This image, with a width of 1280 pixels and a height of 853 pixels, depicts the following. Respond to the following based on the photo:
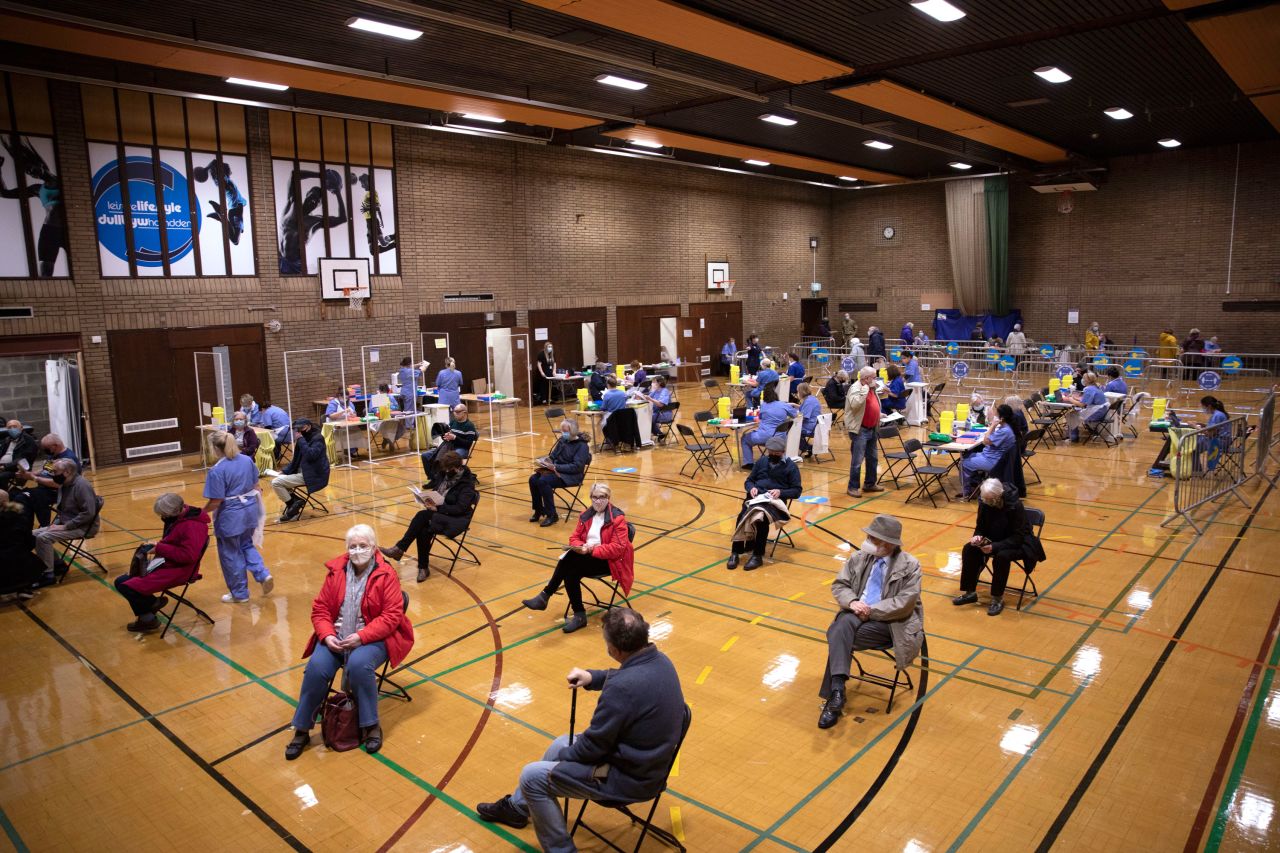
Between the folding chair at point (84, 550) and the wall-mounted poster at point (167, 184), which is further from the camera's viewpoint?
the wall-mounted poster at point (167, 184)

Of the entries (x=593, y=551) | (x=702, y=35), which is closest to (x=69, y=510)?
(x=593, y=551)

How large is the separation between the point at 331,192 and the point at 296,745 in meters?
15.7

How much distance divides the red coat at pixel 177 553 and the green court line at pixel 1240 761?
25.5 feet

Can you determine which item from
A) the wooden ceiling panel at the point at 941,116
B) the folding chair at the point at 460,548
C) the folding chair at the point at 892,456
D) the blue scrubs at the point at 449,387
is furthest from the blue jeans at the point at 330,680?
the wooden ceiling panel at the point at 941,116

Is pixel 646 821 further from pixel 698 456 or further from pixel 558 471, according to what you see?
pixel 698 456

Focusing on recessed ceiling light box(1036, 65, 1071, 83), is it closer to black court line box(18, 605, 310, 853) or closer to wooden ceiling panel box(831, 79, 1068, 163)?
wooden ceiling panel box(831, 79, 1068, 163)

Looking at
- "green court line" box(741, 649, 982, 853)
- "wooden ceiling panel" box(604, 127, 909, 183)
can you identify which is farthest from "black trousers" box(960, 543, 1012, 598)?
"wooden ceiling panel" box(604, 127, 909, 183)

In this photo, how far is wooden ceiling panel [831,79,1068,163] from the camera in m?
15.3

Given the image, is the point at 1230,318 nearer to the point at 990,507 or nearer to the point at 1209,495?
the point at 1209,495

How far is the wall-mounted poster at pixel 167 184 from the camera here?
15.3m

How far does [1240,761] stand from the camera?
518 centimetres

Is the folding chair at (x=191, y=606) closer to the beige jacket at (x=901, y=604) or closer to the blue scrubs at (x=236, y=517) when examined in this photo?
the blue scrubs at (x=236, y=517)

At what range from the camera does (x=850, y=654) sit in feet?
19.2

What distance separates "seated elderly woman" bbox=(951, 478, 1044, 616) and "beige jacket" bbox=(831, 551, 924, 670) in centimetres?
179
